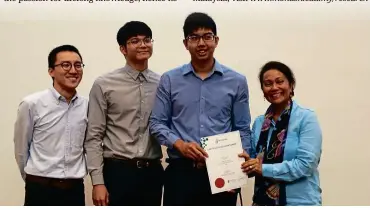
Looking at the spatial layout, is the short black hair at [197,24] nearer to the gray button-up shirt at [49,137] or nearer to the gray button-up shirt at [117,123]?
the gray button-up shirt at [117,123]

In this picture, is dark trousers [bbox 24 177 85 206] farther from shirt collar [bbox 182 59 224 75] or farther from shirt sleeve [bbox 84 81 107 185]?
shirt collar [bbox 182 59 224 75]

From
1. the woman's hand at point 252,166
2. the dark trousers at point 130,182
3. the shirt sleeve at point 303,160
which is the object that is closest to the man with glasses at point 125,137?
the dark trousers at point 130,182

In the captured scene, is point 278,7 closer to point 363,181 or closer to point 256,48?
point 256,48

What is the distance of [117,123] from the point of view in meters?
1.98

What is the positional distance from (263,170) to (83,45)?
1524 mm

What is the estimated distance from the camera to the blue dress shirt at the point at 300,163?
1.72 metres

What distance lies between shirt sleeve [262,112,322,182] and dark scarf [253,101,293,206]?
53mm

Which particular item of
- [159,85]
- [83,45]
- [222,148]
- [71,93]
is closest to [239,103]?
[222,148]

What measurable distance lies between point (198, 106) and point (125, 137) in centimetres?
40

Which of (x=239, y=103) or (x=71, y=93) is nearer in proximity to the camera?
(x=239, y=103)

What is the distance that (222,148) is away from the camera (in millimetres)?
1782

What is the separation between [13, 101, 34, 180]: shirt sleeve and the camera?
1.96 meters

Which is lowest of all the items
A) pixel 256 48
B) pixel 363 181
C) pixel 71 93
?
pixel 363 181

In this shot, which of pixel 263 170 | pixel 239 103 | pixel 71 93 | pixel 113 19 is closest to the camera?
pixel 263 170
